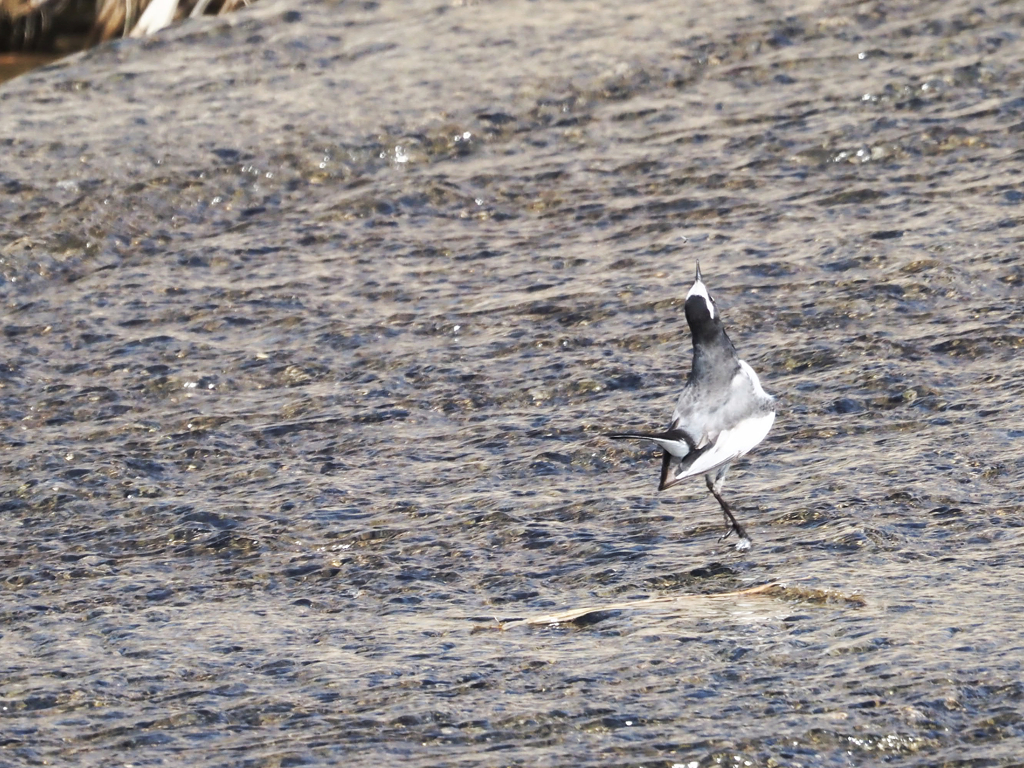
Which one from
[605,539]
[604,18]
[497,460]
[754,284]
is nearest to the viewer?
[605,539]

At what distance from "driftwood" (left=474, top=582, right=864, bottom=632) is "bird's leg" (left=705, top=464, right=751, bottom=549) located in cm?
30

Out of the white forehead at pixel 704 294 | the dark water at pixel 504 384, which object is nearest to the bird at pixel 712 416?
the white forehead at pixel 704 294

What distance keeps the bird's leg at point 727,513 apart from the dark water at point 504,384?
6 cm

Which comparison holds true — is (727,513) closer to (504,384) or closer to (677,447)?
(677,447)

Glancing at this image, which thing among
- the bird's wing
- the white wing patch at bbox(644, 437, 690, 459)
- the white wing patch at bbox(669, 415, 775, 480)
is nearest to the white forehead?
the bird's wing

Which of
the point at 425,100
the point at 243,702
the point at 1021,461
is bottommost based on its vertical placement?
the point at 1021,461

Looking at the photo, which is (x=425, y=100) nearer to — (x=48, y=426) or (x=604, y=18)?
(x=604, y=18)

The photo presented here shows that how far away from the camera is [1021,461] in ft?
16.0

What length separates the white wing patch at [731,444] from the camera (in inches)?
175

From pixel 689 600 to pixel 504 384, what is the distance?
1.78 meters

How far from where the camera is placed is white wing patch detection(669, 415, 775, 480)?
14.6ft

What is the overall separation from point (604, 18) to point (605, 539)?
17.0ft

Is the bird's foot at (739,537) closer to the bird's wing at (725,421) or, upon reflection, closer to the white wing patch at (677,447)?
the bird's wing at (725,421)

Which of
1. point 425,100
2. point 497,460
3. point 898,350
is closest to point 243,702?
point 497,460
